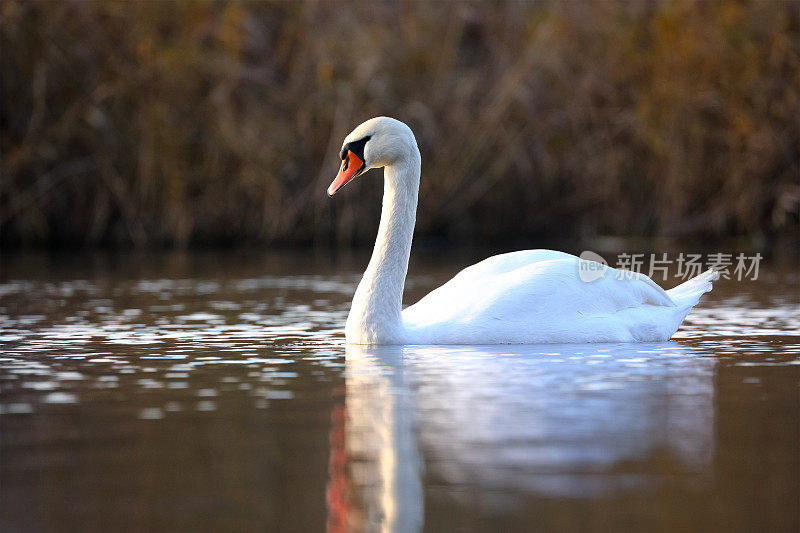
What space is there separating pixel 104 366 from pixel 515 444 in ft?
8.68

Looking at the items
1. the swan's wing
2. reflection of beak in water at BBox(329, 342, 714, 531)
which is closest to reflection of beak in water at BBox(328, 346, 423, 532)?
reflection of beak in water at BBox(329, 342, 714, 531)

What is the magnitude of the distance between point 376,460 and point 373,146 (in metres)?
3.39

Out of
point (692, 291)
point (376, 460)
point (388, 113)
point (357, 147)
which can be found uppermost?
point (388, 113)

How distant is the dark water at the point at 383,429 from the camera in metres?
3.65

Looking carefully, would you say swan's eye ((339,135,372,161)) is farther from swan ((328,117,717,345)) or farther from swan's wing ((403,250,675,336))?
swan's wing ((403,250,675,336))

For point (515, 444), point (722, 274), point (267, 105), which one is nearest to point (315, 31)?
point (267, 105)

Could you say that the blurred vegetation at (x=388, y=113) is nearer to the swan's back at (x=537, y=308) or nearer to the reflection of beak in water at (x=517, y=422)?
the swan's back at (x=537, y=308)

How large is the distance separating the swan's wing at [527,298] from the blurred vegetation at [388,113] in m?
7.00

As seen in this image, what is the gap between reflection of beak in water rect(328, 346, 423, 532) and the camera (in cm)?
363

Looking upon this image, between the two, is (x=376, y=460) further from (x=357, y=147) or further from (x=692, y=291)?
(x=692, y=291)

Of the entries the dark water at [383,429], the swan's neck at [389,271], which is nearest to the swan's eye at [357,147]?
the swan's neck at [389,271]

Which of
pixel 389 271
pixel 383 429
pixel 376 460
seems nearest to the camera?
pixel 376 460

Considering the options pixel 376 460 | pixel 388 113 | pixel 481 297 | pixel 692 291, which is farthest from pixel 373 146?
pixel 388 113

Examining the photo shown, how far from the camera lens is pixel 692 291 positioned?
323 inches
